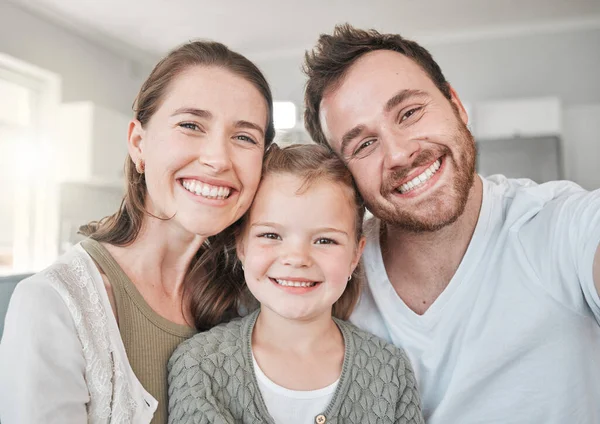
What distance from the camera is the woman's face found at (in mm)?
1227

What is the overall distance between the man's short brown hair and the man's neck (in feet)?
1.17

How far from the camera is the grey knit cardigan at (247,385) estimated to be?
1.16 meters

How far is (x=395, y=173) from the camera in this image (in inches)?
55.9

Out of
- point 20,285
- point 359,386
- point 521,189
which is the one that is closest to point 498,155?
point 521,189

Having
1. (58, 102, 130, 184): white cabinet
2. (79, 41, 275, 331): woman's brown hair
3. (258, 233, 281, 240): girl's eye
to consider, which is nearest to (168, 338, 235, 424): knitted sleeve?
(79, 41, 275, 331): woman's brown hair

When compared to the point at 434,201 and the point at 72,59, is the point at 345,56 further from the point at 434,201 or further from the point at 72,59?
the point at 72,59

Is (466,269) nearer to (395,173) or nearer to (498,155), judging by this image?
(395,173)

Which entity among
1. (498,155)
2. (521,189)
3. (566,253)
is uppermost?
(498,155)

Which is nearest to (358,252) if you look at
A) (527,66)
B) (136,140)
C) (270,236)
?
(270,236)

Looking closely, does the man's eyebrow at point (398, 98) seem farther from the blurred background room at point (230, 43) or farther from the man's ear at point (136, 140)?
the blurred background room at point (230, 43)

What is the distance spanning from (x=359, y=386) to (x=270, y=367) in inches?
7.9

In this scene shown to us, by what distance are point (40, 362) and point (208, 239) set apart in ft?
1.94

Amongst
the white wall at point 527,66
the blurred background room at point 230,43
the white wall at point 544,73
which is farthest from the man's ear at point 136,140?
the white wall at point 544,73

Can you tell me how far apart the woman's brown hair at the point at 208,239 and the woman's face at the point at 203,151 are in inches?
1.4
